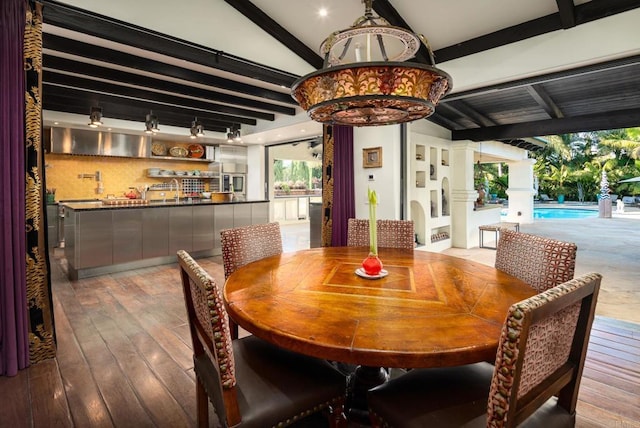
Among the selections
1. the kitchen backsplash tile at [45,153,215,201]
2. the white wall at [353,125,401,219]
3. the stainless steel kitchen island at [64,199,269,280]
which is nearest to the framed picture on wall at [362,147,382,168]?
the white wall at [353,125,401,219]

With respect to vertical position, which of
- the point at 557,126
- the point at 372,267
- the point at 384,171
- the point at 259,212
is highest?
the point at 557,126

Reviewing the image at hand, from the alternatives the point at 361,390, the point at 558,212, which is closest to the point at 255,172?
the point at 361,390

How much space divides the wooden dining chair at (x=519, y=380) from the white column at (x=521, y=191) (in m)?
11.0

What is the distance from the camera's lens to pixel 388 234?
109 inches

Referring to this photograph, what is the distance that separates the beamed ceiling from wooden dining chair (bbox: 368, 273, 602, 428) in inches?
114

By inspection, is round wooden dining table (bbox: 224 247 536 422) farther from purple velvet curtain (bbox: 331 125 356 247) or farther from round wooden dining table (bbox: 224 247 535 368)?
purple velvet curtain (bbox: 331 125 356 247)

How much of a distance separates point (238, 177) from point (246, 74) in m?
4.74

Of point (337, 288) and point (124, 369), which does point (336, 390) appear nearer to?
point (337, 288)

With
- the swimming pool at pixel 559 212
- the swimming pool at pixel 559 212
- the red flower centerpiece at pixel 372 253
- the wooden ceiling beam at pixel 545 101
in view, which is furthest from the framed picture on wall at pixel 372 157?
the swimming pool at pixel 559 212

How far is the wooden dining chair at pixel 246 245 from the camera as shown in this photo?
7.45 feet

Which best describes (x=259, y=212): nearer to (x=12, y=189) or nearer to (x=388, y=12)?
(x=388, y=12)

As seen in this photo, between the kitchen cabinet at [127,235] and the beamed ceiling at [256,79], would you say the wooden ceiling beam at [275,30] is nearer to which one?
the beamed ceiling at [256,79]

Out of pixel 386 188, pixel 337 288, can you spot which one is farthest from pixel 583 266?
pixel 337 288

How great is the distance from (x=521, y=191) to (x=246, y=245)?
10.8 meters
